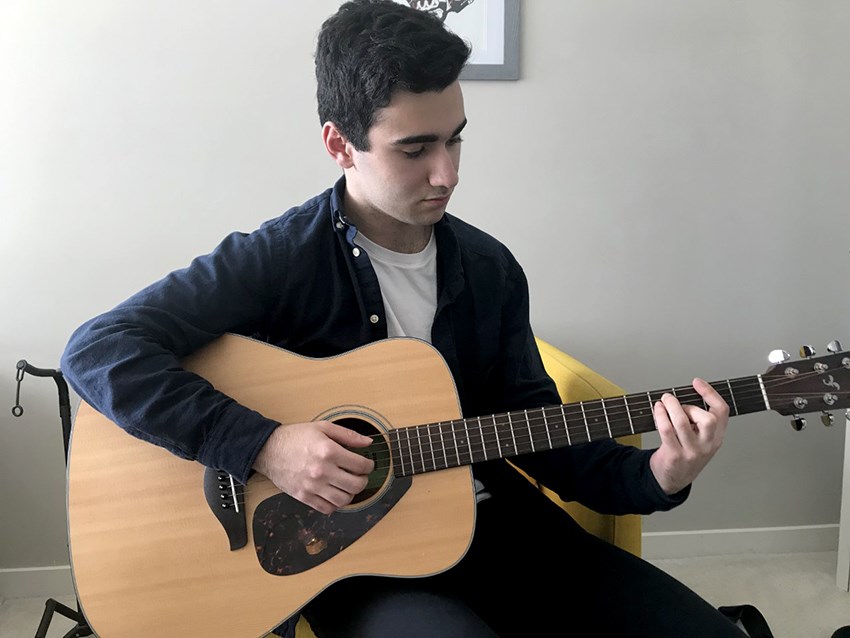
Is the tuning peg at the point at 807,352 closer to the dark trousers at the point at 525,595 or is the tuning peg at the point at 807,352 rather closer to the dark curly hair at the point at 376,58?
the dark trousers at the point at 525,595

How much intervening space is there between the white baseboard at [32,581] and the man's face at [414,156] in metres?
1.53

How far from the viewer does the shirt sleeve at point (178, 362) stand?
1.01 metres

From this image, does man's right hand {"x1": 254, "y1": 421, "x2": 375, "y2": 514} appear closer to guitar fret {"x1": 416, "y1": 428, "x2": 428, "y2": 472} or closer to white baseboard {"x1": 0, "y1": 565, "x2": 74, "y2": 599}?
guitar fret {"x1": 416, "y1": 428, "x2": 428, "y2": 472}

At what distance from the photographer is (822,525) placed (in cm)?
215

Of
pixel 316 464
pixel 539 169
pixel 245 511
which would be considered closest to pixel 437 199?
pixel 316 464

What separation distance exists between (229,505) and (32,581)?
1.32 meters

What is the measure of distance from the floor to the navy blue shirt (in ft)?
3.28

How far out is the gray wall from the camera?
1.79m

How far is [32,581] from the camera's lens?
6.51 feet

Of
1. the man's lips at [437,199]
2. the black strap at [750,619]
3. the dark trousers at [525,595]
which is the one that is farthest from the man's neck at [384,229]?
the black strap at [750,619]

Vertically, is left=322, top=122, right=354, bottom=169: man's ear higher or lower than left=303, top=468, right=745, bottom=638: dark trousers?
higher

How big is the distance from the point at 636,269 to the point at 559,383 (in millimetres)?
628

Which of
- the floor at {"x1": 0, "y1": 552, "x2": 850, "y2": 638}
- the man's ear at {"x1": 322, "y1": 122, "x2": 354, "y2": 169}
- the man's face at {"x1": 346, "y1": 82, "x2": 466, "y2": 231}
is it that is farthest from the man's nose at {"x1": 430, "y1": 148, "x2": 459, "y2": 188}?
the floor at {"x1": 0, "y1": 552, "x2": 850, "y2": 638}

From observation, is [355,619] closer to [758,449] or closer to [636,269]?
[636,269]
